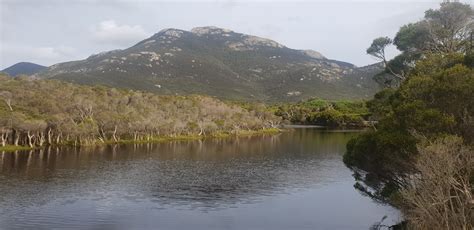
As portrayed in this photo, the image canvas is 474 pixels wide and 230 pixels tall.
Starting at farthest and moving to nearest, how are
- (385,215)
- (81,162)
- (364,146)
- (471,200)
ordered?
(81,162), (385,215), (364,146), (471,200)

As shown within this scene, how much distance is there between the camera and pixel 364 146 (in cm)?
3794

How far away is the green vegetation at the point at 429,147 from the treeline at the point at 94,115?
76635 mm

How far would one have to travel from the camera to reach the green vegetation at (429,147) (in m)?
26.1

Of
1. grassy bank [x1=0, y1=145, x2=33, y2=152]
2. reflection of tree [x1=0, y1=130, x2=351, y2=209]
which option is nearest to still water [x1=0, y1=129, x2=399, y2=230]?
reflection of tree [x1=0, y1=130, x2=351, y2=209]

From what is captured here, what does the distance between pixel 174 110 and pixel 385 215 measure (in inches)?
4299

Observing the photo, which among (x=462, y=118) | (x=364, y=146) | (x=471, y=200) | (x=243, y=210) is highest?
(x=462, y=118)

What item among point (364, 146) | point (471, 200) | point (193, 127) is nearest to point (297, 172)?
point (364, 146)

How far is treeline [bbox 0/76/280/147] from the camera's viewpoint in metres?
101

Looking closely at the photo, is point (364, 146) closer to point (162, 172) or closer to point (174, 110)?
point (162, 172)

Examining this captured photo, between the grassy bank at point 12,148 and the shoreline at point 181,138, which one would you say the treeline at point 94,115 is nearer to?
the grassy bank at point 12,148

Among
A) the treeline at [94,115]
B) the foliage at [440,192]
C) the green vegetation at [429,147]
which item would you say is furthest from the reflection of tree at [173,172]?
the foliage at [440,192]

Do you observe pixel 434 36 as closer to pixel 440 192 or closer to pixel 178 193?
pixel 440 192

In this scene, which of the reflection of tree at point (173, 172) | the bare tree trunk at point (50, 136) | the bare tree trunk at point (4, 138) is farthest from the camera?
the bare tree trunk at point (50, 136)

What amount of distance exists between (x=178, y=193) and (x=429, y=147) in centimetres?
3385
